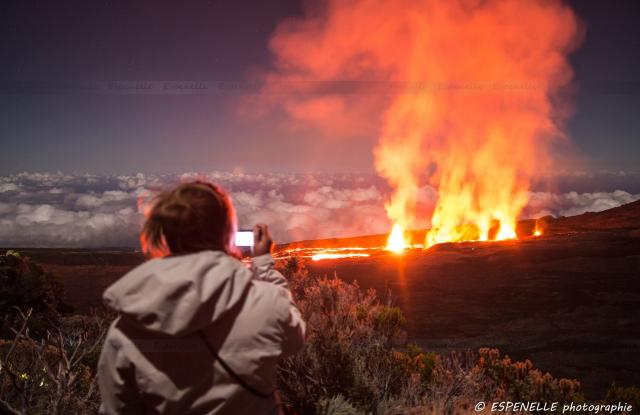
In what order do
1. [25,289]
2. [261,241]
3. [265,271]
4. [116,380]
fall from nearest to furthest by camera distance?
[116,380], [265,271], [261,241], [25,289]

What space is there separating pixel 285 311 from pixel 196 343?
326 millimetres

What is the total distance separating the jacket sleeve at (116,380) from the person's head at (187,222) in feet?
1.22

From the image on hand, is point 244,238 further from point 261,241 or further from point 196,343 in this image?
point 196,343

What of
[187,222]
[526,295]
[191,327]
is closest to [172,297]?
[191,327]

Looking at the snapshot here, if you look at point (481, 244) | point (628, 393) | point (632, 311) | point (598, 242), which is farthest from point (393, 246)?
point (628, 393)

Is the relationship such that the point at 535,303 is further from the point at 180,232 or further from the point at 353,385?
the point at 180,232

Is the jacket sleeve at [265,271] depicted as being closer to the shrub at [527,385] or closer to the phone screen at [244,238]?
the phone screen at [244,238]

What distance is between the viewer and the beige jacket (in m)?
1.57

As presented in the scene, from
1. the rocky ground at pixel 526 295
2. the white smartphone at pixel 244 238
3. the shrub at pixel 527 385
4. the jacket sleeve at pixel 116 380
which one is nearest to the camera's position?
the jacket sleeve at pixel 116 380

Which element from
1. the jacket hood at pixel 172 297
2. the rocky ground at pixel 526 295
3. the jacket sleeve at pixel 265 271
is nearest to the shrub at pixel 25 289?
the rocky ground at pixel 526 295

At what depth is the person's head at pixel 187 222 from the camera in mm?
1741

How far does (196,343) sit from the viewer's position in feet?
5.46

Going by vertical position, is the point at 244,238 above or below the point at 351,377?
above

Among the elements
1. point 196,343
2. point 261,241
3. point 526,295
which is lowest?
point 526,295
